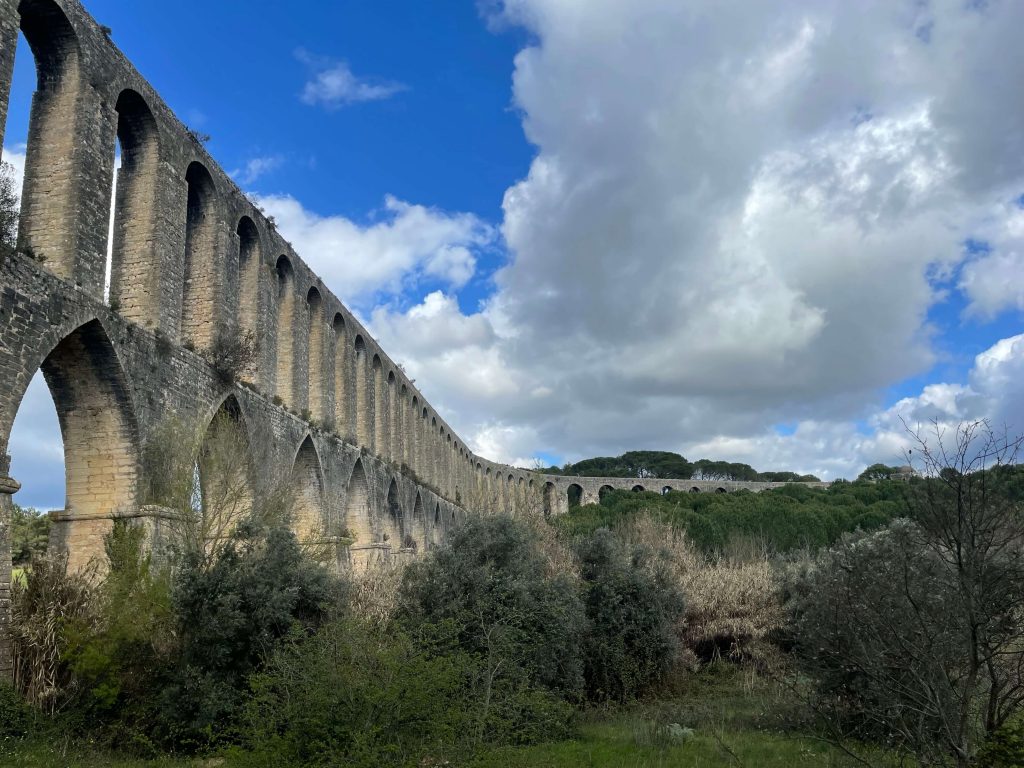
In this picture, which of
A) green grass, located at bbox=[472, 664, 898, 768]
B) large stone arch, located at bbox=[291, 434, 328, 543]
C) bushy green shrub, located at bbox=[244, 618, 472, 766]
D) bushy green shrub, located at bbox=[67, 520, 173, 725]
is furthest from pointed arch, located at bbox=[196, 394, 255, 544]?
green grass, located at bbox=[472, 664, 898, 768]

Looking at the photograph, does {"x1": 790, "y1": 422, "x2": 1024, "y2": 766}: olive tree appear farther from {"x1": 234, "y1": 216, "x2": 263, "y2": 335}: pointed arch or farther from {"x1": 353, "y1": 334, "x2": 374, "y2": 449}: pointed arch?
{"x1": 353, "y1": 334, "x2": 374, "y2": 449}: pointed arch

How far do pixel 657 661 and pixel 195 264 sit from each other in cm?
1100

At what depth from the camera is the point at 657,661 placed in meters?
13.4

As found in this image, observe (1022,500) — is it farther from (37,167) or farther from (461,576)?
(37,167)

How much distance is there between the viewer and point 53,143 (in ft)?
36.2

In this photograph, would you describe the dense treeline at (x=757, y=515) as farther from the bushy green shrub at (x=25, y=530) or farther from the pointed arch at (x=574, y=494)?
the bushy green shrub at (x=25, y=530)

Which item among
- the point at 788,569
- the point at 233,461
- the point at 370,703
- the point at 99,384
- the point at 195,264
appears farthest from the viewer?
the point at 788,569

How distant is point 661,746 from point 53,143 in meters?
11.0

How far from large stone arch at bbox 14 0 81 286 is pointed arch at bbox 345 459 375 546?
12.1 m

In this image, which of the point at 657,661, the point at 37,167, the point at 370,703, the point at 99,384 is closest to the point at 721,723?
the point at 657,661

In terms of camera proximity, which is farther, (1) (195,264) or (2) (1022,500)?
(1) (195,264)

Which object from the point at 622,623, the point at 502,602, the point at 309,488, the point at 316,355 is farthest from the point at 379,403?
the point at 502,602

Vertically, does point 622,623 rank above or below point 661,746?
above

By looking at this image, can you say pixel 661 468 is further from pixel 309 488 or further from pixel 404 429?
pixel 309 488
